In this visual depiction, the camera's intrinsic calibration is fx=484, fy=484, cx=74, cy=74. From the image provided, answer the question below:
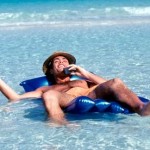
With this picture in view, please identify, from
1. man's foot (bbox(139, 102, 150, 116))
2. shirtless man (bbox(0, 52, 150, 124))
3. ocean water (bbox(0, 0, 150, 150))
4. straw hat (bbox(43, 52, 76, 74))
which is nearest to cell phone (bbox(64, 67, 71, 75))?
shirtless man (bbox(0, 52, 150, 124))

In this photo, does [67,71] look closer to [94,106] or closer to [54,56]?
[54,56]

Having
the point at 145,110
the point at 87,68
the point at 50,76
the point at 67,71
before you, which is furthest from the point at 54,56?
the point at 87,68

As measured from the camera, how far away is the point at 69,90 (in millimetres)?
4590

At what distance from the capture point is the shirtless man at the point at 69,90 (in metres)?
4.08

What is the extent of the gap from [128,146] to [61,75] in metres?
1.38

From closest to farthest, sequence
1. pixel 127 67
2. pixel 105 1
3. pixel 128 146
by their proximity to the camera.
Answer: pixel 128 146 → pixel 127 67 → pixel 105 1

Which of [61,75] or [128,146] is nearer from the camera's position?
[128,146]

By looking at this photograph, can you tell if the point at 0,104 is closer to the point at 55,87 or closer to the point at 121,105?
the point at 55,87

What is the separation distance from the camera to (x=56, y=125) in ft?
13.1

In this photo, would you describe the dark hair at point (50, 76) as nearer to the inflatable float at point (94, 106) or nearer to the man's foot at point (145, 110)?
the inflatable float at point (94, 106)

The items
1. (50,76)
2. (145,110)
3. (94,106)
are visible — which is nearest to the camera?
(145,110)

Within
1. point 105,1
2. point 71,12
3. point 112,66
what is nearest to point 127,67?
point 112,66

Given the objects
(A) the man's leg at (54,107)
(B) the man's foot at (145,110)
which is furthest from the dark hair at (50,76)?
(B) the man's foot at (145,110)

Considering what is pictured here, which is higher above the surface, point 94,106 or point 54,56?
point 54,56
